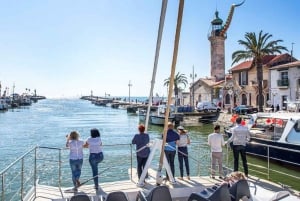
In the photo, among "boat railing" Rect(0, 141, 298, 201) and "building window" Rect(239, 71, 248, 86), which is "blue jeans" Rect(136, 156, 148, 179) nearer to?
"boat railing" Rect(0, 141, 298, 201)

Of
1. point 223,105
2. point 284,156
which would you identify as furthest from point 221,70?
point 284,156

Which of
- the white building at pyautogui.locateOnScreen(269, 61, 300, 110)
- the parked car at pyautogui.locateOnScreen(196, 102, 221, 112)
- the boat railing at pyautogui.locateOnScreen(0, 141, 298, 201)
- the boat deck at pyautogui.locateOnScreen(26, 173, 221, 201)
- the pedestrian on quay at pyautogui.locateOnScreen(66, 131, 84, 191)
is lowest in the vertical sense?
the boat railing at pyautogui.locateOnScreen(0, 141, 298, 201)

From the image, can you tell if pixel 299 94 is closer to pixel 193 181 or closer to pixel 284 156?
pixel 284 156

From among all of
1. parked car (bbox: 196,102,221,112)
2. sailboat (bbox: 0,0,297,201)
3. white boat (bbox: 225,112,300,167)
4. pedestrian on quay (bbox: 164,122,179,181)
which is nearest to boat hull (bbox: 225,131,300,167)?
white boat (bbox: 225,112,300,167)

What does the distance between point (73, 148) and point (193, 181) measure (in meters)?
3.05

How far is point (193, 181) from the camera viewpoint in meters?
8.17

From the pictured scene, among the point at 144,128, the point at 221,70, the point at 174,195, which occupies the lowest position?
the point at 174,195

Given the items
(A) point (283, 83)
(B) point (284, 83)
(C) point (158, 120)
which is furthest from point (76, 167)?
(A) point (283, 83)

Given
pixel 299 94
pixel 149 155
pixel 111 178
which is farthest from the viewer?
pixel 299 94

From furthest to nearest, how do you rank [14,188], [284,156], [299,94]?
[299,94] → [284,156] → [14,188]

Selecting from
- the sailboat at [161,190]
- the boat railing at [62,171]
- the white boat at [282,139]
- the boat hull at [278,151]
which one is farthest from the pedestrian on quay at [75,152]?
the white boat at [282,139]

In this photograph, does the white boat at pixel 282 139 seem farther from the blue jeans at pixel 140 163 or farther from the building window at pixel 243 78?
the building window at pixel 243 78

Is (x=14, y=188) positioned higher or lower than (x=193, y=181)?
lower

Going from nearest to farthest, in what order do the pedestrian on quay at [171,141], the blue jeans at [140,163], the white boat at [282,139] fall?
the blue jeans at [140,163] → the pedestrian on quay at [171,141] → the white boat at [282,139]
